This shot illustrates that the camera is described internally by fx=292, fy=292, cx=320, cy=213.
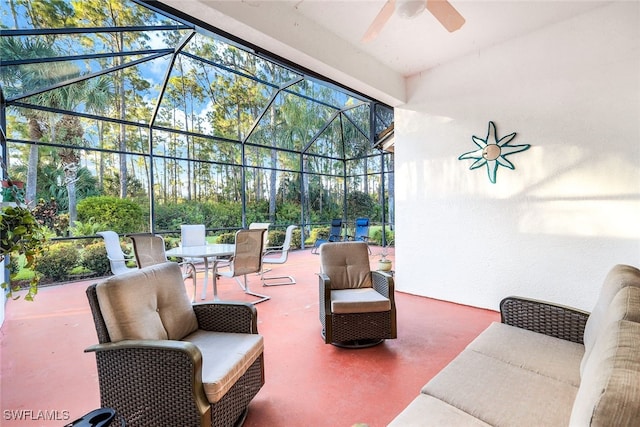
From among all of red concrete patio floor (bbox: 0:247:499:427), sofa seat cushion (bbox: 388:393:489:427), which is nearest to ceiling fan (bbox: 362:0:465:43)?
sofa seat cushion (bbox: 388:393:489:427)

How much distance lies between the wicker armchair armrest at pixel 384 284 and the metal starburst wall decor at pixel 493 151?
1.90 meters

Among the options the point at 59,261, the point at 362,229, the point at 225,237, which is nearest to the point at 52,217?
the point at 59,261

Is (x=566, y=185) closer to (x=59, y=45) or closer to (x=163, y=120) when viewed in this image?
(x=163, y=120)

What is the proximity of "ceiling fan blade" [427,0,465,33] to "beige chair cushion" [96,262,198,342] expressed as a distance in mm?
2731

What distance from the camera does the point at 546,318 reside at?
78.8 inches

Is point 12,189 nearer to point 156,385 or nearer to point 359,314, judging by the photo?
point 156,385

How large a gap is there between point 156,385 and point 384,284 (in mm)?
2003

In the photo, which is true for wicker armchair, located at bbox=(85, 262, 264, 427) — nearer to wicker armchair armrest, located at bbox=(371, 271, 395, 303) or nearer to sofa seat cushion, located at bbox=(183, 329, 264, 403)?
sofa seat cushion, located at bbox=(183, 329, 264, 403)

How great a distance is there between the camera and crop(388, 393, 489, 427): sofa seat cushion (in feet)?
3.69

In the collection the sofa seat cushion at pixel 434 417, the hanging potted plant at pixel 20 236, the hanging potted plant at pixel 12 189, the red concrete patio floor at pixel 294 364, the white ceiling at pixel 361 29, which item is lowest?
the red concrete patio floor at pixel 294 364

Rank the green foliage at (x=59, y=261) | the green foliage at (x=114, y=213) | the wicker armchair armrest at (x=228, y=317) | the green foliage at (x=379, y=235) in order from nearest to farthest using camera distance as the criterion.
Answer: the wicker armchair armrest at (x=228, y=317) < the green foliage at (x=59, y=261) < the green foliage at (x=114, y=213) < the green foliage at (x=379, y=235)

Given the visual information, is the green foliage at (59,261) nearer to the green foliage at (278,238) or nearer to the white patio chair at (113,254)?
the white patio chair at (113,254)

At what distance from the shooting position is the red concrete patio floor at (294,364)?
185 cm

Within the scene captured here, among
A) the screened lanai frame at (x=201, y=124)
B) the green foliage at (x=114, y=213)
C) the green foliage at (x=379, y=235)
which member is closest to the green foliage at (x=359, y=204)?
the screened lanai frame at (x=201, y=124)
